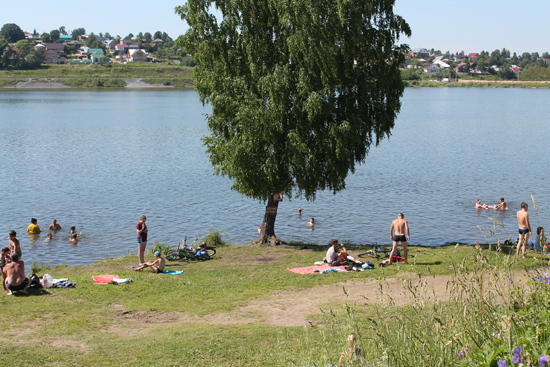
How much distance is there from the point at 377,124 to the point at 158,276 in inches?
418

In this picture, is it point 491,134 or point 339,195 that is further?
point 491,134

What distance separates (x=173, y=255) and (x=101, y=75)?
162 meters

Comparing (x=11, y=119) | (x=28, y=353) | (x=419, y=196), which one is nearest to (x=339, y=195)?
(x=419, y=196)

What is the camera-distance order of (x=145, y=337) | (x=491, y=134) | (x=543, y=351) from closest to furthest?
(x=543, y=351) < (x=145, y=337) < (x=491, y=134)

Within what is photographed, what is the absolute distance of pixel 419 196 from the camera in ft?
121

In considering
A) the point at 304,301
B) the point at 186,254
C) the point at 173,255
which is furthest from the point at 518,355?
the point at 173,255

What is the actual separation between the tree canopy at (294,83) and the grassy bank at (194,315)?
4.11m

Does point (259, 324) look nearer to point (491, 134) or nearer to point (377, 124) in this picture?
point (377, 124)

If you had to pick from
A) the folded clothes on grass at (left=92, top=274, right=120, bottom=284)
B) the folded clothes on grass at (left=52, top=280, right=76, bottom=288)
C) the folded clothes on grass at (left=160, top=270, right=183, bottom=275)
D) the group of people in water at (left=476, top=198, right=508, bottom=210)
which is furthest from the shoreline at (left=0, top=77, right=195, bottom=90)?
the folded clothes on grass at (left=52, top=280, right=76, bottom=288)

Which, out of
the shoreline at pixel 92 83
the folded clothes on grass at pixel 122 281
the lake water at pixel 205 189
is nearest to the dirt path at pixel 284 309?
the folded clothes on grass at pixel 122 281

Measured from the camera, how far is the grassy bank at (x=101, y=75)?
163 meters

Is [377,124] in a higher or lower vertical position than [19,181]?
higher

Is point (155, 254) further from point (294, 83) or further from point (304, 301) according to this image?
point (294, 83)

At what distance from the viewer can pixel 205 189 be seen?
39.2 meters
